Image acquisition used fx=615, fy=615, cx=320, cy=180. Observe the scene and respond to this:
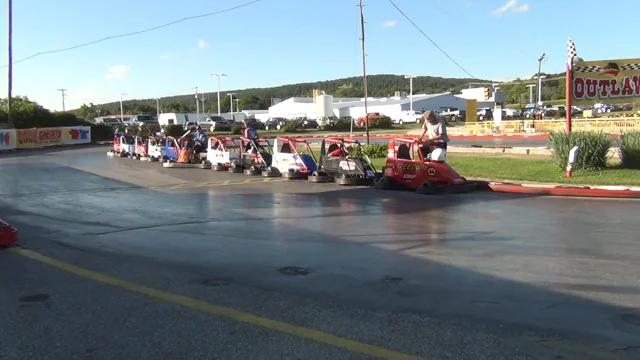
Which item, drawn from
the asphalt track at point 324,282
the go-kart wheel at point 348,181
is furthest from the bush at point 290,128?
the asphalt track at point 324,282

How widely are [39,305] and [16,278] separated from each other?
124 cm

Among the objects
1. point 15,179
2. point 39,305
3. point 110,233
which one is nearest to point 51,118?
point 15,179

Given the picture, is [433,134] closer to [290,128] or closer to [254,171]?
[254,171]

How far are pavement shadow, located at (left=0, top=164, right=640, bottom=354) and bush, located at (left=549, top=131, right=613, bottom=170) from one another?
4237mm

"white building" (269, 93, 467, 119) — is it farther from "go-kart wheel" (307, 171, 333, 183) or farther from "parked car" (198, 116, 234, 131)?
"go-kart wheel" (307, 171, 333, 183)

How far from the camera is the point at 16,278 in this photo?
6.88 metres

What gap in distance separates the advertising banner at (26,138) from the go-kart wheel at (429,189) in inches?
1401

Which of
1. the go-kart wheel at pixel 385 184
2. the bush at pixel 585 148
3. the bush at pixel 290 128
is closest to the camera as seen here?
the go-kart wheel at pixel 385 184

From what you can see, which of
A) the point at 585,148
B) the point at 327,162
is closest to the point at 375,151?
the point at 327,162

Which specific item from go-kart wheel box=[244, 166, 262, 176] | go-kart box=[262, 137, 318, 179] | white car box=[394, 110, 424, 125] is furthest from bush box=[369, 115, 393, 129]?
go-kart box=[262, 137, 318, 179]

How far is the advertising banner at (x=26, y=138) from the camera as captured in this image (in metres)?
42.6

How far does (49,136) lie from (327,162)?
34.5 meters

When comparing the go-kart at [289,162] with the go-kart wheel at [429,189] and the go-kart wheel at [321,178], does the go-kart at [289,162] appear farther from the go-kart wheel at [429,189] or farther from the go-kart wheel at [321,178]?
the go-kart wheel at [429,189]

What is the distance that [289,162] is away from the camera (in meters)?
19.3
